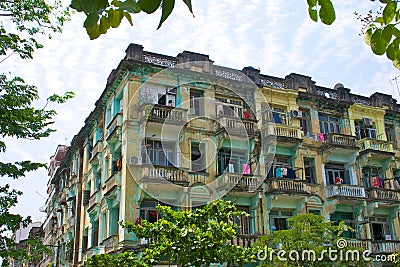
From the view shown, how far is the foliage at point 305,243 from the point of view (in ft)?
48.8

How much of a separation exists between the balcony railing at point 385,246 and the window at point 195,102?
10171mm

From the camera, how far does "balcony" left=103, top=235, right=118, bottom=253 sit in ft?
57.9

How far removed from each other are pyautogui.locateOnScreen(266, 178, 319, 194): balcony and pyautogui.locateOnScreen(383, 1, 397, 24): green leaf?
17.2 metres

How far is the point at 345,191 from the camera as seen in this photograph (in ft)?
69.3

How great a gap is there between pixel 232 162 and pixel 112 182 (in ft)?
17.5

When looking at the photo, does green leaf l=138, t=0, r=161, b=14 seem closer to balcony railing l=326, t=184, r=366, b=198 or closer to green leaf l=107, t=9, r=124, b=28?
green leaf l=107, t=9, r=124, b=28

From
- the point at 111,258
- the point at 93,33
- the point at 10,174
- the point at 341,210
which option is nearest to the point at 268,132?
the point at 341,210

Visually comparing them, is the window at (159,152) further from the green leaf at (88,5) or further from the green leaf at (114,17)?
the green leaf at (88,5)

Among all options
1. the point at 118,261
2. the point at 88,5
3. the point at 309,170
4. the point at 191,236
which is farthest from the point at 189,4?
the point at 309,170

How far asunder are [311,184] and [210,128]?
5547mm

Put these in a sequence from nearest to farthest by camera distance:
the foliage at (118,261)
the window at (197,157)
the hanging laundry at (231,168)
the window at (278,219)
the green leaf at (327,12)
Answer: the green leaf at (327,12), the foliage at (118,261), the window at (197,157), the hanging laundry at (231,168), the window at (278,219)

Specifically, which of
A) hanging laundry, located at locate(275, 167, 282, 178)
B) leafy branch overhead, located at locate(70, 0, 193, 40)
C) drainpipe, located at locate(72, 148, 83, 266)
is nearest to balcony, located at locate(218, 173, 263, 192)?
hanging laundry, located at locate(275, 167, 282, 178)

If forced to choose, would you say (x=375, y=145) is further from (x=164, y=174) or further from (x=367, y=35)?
(x=367, y=35)

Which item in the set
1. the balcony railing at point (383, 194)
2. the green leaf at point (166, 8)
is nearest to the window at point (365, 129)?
the balcony railing at point (383, 194)
